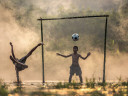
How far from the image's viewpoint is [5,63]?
39.1 ft

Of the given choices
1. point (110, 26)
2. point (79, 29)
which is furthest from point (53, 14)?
point (110, 26)

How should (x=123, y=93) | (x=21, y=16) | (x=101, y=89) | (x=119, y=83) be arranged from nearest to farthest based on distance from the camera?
(x=123, y=93), (x=101, y=89), (x=119, y=83), (x=21, y=16)

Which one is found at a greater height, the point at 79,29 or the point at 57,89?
the point at 79,29

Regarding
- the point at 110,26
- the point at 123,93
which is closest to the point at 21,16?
the point at 110,26

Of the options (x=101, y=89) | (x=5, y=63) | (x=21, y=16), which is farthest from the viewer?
(x=21, y=16)

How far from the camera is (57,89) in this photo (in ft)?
15.9

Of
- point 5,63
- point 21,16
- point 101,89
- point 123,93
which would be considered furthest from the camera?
point 21,16

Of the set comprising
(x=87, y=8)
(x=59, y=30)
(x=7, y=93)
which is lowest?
(x=7, y=93)

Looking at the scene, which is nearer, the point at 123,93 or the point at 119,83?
the point at 123,93

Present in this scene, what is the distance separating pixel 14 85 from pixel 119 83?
350 centimetres

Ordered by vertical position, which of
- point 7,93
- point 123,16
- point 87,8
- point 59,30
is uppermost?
point 87,8

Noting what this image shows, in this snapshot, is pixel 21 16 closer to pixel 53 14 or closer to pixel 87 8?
pixel 53 14

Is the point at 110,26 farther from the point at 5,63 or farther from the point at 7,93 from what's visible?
the point at 7,93

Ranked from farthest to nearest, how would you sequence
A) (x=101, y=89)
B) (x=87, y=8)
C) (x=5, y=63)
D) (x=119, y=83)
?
(x=87, y=8) < (x=5, y=63) < (x=119, y=83) < (x=101, y=89)
